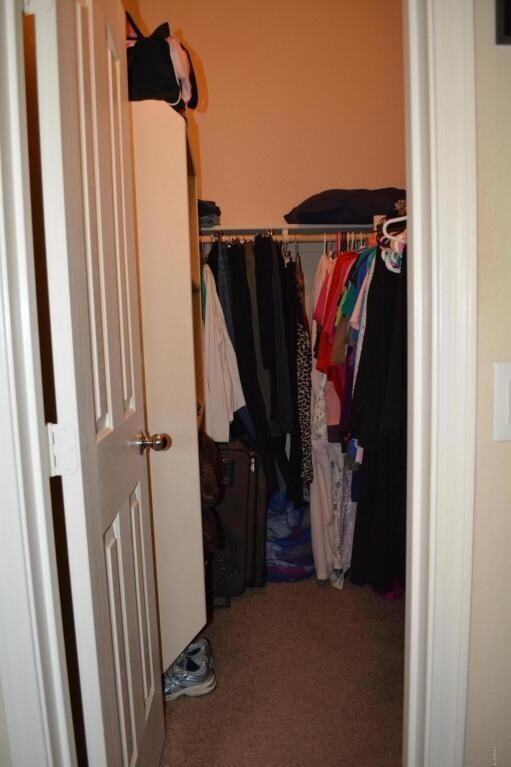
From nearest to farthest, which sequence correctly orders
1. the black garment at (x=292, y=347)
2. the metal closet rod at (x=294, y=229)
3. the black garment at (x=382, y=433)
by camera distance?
the black garment at (x=382, y=433)
the black garment at (x=292, y=347)
the metal closet rod at (x=294, y=229)

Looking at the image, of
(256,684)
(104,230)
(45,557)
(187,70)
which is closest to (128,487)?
(45,557)

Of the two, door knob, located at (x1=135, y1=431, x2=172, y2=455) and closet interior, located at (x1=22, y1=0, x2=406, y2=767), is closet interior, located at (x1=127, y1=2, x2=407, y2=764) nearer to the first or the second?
closet interior, located at (x1=22, y1=0, x2=406, y2=767)

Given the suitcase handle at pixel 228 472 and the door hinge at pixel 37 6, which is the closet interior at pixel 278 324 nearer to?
the suitcase handle at pixel 228 472

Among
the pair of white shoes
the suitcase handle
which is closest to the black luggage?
the suitcase handle

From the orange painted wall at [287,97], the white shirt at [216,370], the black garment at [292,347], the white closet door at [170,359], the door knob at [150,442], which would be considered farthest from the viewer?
the orange painted wall at [287,97]

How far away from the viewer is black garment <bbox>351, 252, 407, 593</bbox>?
1.51 metres

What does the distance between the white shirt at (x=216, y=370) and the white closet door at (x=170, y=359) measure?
0.53 metres

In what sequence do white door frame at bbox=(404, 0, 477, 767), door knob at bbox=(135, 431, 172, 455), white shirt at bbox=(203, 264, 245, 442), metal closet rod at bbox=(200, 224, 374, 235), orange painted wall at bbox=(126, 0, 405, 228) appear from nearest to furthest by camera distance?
white door frame at bbox=(404, 0, 477, 767)
door knob at bbox=(135, 431, 172, 455)
white shirt at bbox=(203, 264, 245, 442)
metal closet rod at bbox=(200, 224, 374, 235)
orange painted wall at bbox=(126, 0, 405, 228)

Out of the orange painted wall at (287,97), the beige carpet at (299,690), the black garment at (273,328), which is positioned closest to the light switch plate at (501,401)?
the beige carpet at (299,690)

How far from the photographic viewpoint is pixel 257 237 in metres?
2.07

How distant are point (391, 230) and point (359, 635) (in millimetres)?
1639

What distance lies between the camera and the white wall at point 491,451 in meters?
0.62

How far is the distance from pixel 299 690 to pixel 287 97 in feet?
9.18

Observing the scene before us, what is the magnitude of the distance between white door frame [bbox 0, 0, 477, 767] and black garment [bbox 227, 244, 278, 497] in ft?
4.48
